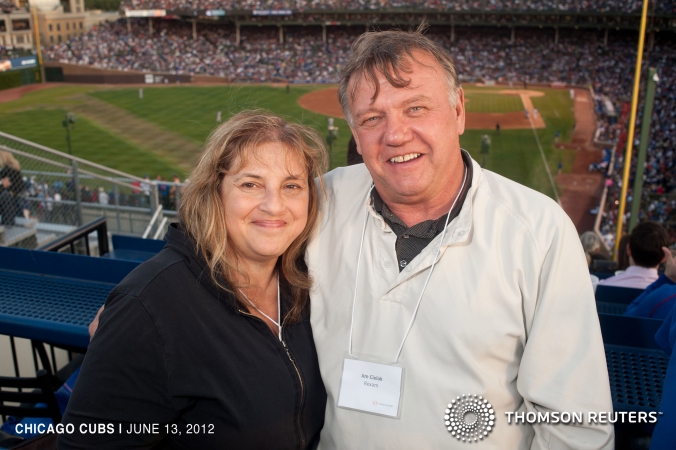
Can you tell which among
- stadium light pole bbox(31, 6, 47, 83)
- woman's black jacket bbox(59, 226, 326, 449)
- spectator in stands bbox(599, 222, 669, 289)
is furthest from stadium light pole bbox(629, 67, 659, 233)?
stadium light pole bbox(31, 6, 47, 83)

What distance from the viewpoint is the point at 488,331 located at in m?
1.93

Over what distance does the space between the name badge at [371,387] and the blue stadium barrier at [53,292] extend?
107 cm

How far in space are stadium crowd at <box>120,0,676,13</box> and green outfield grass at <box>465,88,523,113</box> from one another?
33.5ft

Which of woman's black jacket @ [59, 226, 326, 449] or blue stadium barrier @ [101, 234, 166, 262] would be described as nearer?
woman's black jacket @ [59, 226, 326, 449]

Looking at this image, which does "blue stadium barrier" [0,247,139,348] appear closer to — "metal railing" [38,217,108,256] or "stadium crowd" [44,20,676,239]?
"metal railing" [38,217,108,256]

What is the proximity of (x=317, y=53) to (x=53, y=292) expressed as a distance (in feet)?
143

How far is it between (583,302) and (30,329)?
2.10m

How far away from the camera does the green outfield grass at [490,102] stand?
30500mm

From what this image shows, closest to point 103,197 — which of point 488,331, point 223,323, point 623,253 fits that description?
point 623,253

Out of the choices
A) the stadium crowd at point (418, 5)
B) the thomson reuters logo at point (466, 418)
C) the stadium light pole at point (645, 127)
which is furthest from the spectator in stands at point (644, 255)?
the stadium crowd at point (418, 5)

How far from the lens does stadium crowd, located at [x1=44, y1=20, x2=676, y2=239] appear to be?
3747 centimetres

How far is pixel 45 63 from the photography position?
4056 centimetres

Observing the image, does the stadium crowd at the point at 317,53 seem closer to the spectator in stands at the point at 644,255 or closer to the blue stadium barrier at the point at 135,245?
the spectator in stands at the point at 644,255

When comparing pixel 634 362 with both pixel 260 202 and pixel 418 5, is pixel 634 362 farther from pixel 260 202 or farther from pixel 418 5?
pixel 418 5
